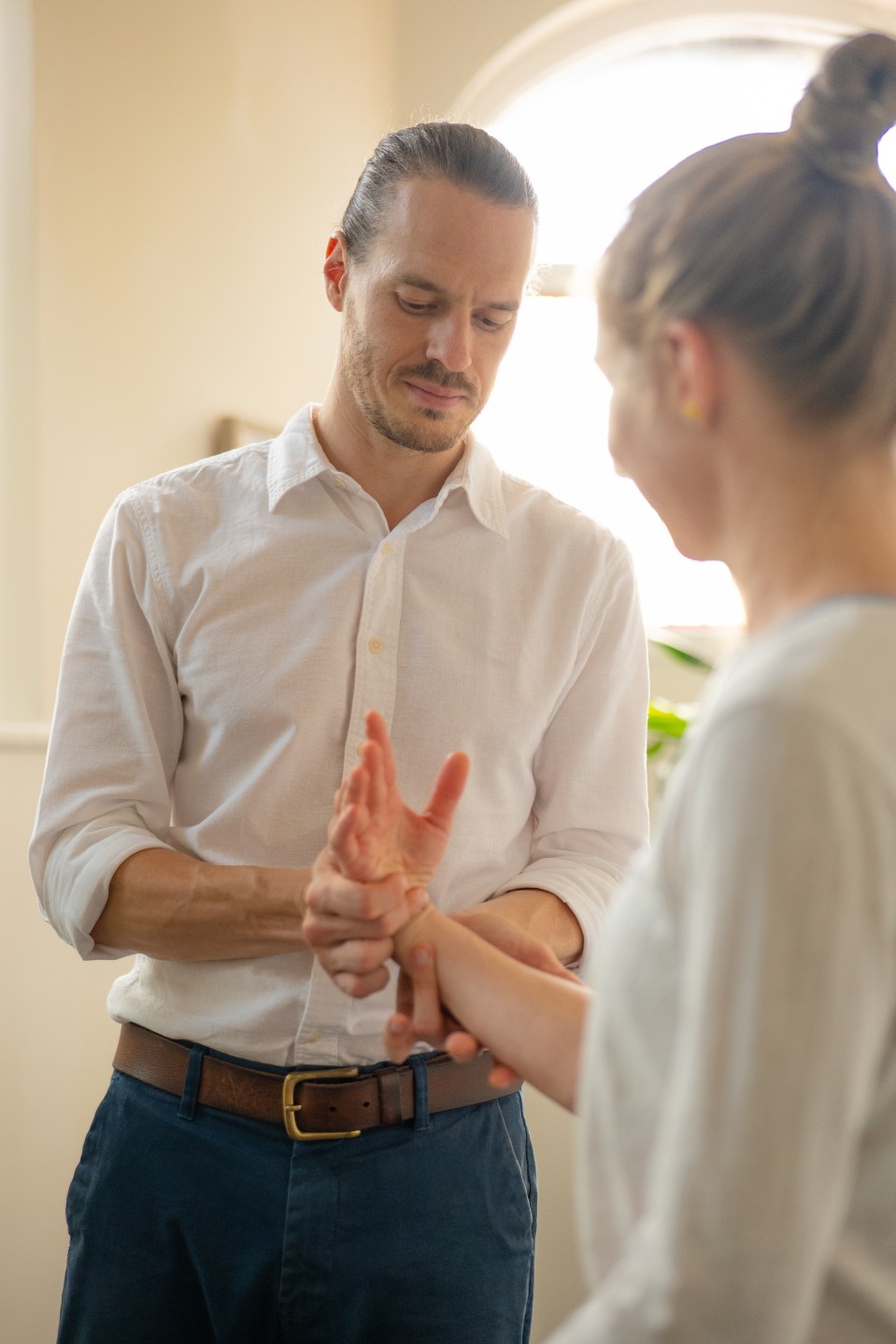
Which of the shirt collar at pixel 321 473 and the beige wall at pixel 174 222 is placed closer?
the shirt collar at pixel 321 473

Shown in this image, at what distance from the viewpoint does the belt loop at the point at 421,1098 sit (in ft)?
4.66

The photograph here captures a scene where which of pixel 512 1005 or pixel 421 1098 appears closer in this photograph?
pixel 512 1005

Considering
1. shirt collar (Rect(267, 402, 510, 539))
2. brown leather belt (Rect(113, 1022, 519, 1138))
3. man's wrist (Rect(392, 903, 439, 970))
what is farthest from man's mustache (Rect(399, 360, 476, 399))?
brown leather belt (Rect(113, 1022, 519, 1138))

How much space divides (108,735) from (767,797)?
1.04m

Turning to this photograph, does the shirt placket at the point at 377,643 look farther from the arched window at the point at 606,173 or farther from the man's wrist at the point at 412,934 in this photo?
the arched window at the point at 606,173

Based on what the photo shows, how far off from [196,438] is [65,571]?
0.43 m

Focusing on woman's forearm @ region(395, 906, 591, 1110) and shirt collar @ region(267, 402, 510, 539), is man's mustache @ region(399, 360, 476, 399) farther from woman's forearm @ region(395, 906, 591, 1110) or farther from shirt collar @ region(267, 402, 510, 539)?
woman's forearm @ region(395, 906, 591, 1110)

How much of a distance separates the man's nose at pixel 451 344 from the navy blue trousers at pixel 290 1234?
845 millimetres

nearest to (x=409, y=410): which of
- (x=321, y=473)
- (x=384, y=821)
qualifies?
(x=321, y=473)

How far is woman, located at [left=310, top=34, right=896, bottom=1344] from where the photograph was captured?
0.65 m

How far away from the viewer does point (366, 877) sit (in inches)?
46.8

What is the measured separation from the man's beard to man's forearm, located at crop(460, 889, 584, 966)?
0.55m

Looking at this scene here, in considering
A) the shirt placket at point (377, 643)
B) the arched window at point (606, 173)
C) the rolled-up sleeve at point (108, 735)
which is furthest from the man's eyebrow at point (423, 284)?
the arched window at point (606, 173)

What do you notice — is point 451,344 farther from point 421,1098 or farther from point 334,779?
point 421,1098
